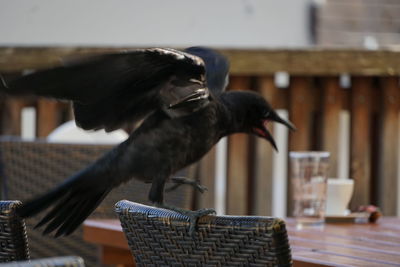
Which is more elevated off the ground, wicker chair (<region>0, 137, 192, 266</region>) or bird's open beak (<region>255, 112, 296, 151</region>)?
Result: bird's open beak (<region>255, 112, 296, 151</region>)

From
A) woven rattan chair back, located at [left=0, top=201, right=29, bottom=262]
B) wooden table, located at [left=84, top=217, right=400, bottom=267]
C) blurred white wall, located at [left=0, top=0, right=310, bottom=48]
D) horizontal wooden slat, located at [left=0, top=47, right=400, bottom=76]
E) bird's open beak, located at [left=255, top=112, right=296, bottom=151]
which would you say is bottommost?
wooden table, located at [left=84, top=217, right=400, bottom=267]

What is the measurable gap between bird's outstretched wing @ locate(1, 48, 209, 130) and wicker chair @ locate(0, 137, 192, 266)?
33.3 inches

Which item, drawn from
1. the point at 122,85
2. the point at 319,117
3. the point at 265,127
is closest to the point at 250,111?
the point at 265,127

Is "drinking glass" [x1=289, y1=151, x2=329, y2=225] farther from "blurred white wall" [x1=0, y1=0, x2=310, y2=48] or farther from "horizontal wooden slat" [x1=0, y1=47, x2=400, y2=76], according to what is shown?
"blurred white wall" [x1=0, y1=0, x2=310, y2=48]

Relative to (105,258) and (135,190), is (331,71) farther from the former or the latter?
(105,258)

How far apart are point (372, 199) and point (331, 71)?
645mm

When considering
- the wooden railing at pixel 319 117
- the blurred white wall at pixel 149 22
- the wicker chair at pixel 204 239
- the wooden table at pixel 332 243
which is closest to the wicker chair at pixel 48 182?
the wooden table at pixel 332 243

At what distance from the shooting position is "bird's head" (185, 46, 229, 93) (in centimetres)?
284

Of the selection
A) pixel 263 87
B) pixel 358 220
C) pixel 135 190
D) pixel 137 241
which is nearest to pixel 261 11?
pixel 263 87

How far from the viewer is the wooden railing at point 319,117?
Result: 163 inches

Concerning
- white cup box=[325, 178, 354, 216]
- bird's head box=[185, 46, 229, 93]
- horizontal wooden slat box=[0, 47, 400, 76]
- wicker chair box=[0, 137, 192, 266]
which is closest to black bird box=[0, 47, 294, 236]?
bird's head box=[185, 46, 229, 93]

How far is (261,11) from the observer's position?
4.97 m

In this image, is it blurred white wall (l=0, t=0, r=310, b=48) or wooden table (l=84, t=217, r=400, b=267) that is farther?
blurred white wall (l=0, t=0, r=310, b=48)

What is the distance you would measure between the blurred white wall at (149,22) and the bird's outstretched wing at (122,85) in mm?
2213
